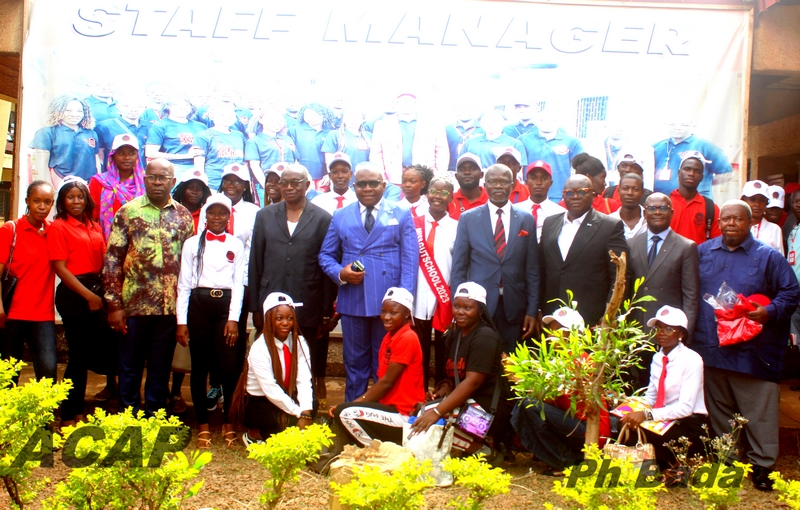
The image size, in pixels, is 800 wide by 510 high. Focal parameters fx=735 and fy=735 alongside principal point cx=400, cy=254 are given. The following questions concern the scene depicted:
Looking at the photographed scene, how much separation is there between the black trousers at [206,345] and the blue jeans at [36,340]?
0.99 meters

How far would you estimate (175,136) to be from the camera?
7191 mm

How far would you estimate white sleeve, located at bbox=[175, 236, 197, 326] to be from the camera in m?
5.26

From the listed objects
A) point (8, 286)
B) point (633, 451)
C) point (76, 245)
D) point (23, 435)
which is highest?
point (76, 245)

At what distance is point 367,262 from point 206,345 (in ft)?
4.29

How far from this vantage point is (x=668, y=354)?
15.9 ft

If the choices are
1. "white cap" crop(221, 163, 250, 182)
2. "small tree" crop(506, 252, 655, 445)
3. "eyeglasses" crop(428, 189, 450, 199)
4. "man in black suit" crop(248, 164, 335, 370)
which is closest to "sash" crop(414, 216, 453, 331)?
"eyeglasses" crop(428, 189, 450, 199)

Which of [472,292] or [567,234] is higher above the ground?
[567,234]

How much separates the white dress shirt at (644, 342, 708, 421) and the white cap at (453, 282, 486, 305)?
4.02 feet

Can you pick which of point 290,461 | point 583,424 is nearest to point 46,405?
point 290,461

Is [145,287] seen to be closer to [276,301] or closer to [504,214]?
[276,301]

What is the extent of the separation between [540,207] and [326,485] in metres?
A: 3.07

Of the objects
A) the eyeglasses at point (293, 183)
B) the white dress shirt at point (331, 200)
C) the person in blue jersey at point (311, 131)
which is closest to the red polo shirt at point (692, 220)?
the white dress shirt at point (331, 200)

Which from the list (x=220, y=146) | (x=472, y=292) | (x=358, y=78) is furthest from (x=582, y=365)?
(x=220, y=146)

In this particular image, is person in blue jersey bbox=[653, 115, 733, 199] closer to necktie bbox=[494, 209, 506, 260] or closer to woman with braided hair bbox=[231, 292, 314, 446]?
necktie bbox=[494, 209, 506, 260]
